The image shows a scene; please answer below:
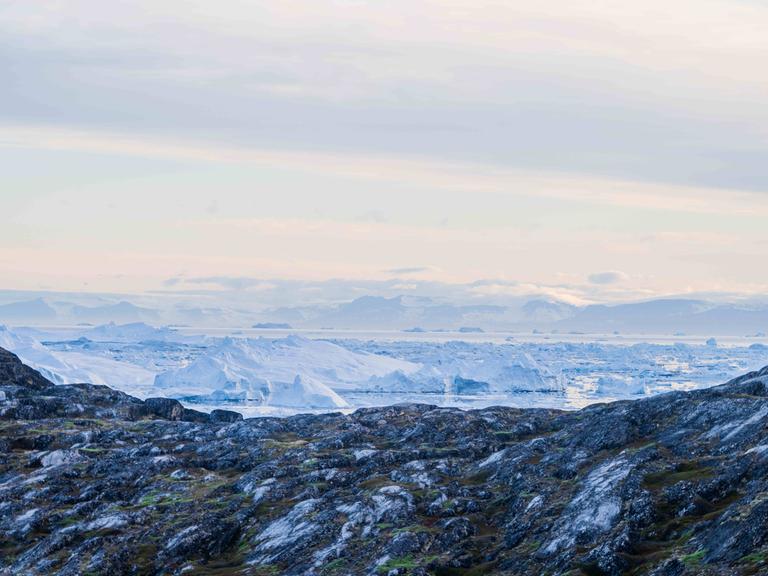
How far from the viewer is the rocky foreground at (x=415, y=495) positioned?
3756 cm

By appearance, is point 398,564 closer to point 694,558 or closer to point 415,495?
point 415,495

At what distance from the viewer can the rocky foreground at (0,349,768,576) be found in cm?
3756

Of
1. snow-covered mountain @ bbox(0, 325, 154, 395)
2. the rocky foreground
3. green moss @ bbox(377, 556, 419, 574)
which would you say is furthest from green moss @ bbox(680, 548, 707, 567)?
snow-covered mountain @ bbox(0, 325, 154, 395)

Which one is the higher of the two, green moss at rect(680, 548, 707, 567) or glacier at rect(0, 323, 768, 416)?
green moss at rect(680, 548, 707, 567)

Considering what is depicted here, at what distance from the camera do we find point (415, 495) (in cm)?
4912

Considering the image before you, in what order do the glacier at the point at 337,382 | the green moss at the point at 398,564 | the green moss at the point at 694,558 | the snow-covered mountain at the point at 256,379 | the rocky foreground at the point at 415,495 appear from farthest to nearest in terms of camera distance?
the snow-covered mountain at the point at 256,379 < the glacier at the point at 337,382 < the green moss at the point at 398,564 < the rocky foreground at the point at 415,495 < the green moss at the point at 694,558

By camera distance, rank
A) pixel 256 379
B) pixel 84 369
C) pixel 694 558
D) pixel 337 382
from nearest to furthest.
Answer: pixel 694 558, pixel 256 379, pixel 84 369, pixel 337 382

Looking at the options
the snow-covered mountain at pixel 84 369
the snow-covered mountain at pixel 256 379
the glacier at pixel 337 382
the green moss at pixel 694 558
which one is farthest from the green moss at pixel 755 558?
the snow-covered mountain at pixel 84 369

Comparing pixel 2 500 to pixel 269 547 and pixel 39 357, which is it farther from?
pixel 39 357

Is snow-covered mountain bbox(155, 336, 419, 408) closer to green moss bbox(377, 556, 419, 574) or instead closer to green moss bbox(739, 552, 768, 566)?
green moss bbox(377, 556, 419, 574)

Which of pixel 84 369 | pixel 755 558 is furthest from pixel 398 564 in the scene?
pixel 84 369

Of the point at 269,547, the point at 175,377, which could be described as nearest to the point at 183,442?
the point at 269,547

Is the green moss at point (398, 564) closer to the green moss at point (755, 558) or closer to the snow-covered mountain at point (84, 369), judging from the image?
the green moss at point (755, 558)

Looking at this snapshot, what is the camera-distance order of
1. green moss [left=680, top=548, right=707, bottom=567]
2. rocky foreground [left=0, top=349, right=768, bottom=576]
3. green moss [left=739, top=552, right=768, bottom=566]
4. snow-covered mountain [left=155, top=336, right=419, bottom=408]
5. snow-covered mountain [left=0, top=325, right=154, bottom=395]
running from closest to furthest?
green moss [left=739, top=552, right=768, bottom=566] → green moss [left=680, top=548, right=707, bottom=567] → rocky foreground [left=0, top=349, right=768, bottom=576] → snow-covered mountain [left=155, top=336, right=419, bottom=408] → snow-covered mountain [left=0, top=325, right=154, bottom=395]
